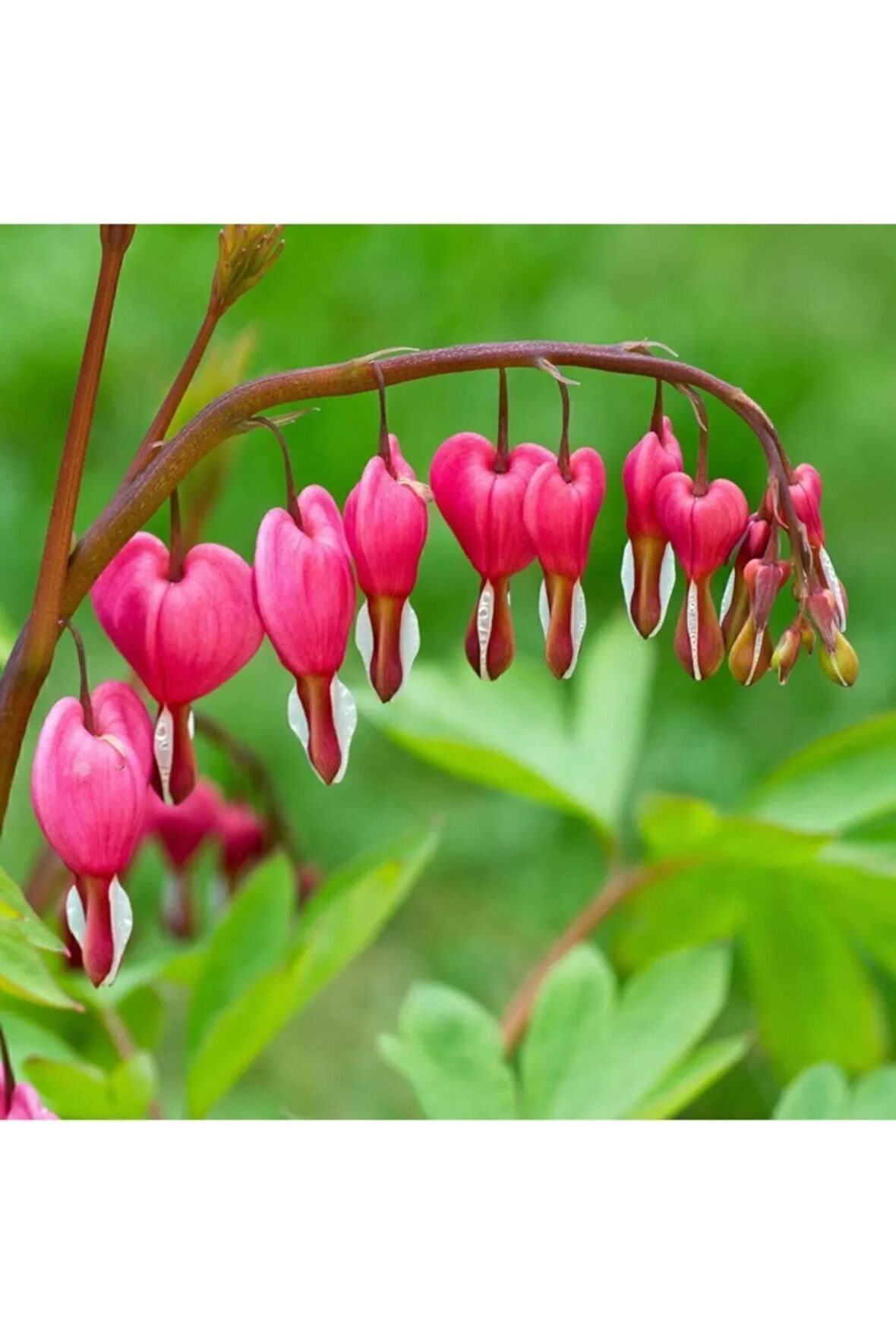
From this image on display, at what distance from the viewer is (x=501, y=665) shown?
28.6 inches

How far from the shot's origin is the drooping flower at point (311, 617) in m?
0.68

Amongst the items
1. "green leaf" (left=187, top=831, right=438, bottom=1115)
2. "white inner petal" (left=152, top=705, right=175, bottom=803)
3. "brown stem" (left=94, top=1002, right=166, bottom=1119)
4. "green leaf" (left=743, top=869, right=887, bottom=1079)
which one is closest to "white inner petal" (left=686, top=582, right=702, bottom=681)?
"white inner petal" (left=152, top=705, right=175, bottom=803)

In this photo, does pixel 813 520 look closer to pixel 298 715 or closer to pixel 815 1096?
pixel 298 715

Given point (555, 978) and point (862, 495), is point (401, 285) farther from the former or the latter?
point (555, 978)

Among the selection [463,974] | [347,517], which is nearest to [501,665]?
[347,517]

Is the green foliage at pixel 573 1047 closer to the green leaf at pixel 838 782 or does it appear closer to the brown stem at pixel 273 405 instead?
the green leaf at pixel 838 782

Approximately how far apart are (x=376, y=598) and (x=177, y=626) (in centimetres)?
9

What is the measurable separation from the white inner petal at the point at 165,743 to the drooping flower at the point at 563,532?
18 centimetres

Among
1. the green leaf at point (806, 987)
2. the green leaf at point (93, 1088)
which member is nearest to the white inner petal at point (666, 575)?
the green leaf at point (93, 1088)

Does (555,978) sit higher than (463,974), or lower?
higher

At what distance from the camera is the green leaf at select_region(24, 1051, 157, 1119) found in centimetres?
98

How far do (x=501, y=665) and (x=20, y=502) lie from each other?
155cm

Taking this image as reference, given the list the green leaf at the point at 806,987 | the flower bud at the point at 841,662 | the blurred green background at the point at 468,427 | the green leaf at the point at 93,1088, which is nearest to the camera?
the flower bud at the point at 841,662
